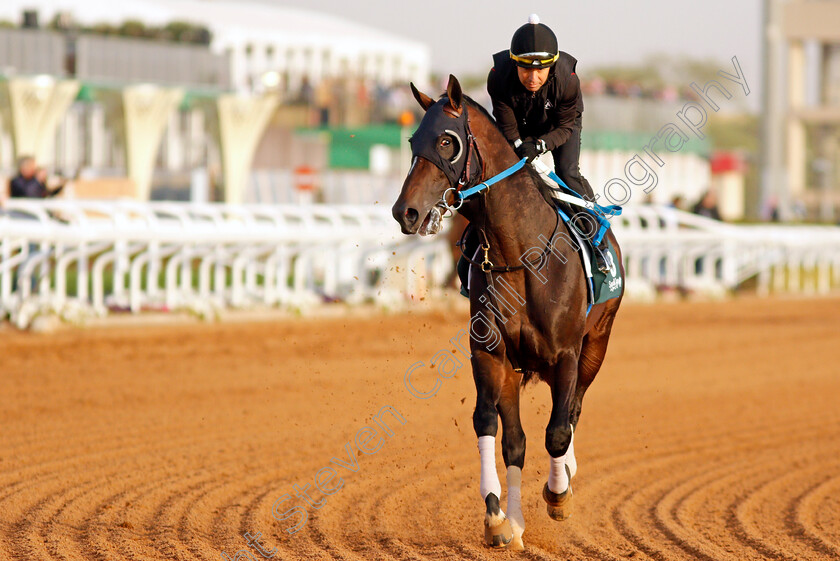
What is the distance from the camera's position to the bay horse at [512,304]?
4793 millimetres

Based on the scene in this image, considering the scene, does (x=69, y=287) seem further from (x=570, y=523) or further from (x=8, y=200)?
(x=570, y=523)

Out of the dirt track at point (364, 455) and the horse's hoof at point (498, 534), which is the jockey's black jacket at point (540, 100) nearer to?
the horse's hoof at point (498, 534)

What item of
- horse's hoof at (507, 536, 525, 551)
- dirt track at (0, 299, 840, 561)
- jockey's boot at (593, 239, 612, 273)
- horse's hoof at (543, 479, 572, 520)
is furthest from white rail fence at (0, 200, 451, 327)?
horse's hoof at (507, 536, 525, 551)

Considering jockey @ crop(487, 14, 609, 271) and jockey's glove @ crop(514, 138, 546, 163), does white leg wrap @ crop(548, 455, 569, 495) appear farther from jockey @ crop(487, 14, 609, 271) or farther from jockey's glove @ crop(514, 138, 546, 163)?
jockey's glove @ crop(514, 138, 546, 163)

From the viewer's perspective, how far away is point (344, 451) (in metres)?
6.90

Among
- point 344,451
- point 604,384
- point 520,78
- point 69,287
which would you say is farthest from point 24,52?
point 520,78

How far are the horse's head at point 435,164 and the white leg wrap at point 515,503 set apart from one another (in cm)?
121

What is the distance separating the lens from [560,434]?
16.4 ft

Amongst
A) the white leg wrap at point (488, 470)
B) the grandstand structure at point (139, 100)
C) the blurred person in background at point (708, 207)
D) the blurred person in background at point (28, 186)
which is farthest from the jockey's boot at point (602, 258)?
the blurred person in background at point (708, 207)

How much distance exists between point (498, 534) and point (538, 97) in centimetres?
193

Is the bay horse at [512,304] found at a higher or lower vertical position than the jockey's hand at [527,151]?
lower

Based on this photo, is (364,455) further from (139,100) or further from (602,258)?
(139,100)

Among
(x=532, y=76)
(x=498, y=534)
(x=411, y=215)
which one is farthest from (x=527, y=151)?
(x=498, y=534)

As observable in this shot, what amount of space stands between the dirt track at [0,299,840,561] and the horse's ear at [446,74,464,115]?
178 centimetres
